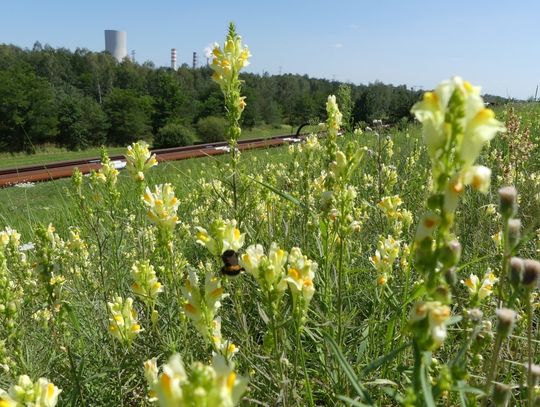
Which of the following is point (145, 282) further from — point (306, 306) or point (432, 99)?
point (432, 99)

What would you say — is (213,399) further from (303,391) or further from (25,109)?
(25,109)

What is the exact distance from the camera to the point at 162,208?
2.17 meters

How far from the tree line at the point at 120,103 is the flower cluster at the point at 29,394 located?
32.8 m

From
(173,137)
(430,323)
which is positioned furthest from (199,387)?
(173,137)

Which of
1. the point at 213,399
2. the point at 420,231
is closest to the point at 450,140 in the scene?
the point at 420,231

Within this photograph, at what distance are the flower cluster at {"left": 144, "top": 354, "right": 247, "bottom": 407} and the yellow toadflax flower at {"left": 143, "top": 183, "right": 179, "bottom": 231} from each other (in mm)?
1335

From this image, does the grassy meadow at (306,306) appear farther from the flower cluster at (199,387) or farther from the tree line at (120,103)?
the tree line at (120,103)

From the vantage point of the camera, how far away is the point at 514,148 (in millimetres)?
3820

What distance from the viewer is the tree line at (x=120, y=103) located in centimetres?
4919

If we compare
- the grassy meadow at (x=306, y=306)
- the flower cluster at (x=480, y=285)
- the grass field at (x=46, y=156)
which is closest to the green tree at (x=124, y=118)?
the grass field at (x=46, y=156)

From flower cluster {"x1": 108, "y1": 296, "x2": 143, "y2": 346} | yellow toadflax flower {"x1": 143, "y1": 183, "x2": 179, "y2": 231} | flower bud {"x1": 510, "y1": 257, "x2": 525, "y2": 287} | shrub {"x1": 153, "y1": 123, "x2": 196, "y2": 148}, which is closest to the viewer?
flower bud {"x1": 510, "y1": 257, "x2": 525, "y2": 287}

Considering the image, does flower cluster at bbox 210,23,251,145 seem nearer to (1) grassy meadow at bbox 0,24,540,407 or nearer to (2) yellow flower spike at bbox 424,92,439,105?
(1) grassy meadow at bbox 0,24,540,407

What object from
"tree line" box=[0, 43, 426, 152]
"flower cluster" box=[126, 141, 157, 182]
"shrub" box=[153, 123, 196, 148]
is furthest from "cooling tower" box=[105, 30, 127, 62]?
"flower cluster" box=[126, 141, 157, 182]

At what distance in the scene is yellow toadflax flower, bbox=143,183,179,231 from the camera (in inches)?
84.7
